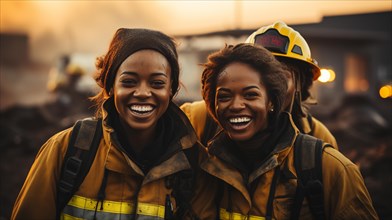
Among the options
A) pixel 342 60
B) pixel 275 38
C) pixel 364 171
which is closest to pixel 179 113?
pixel 275 38

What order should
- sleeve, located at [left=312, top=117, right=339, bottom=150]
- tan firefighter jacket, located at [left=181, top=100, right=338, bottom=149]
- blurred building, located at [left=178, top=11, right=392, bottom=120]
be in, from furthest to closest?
blurred building, located at [left=178, top=11, right=392, bottom=120], sleeve, located at [left=312, top=117, right=339, bottom=150], tan firefighter jacket, located at [left=181, top=100, right=338, bottom=149]

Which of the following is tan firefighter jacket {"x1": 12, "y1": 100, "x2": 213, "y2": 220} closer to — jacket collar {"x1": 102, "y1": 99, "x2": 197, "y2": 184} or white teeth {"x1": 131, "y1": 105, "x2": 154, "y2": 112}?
jacket collar {"x1": 102, "y1": 99, "x2": 197, "y2": 184}

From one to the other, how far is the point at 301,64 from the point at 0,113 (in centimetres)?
1468

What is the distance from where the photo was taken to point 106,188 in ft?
8.97

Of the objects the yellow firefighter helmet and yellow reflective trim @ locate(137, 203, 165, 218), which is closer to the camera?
yellow reflective trim @ locate(137, 203, 165, 218)

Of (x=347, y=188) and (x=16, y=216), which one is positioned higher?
(x=347, y=188)

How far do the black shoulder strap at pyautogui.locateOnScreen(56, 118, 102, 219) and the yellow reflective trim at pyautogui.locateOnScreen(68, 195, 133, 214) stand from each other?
5 cm

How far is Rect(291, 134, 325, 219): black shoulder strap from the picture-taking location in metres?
2.60

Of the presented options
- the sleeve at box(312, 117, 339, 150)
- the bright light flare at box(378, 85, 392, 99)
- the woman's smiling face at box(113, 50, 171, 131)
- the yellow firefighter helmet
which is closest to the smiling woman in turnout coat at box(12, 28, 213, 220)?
the woman's smiling face at box(113, 50, 171, 131)

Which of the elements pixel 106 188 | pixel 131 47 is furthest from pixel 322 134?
pixel 106 188

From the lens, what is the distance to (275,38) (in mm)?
4199

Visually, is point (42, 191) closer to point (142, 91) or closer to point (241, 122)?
point (142, 91)

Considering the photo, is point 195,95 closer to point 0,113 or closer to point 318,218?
point 0,113

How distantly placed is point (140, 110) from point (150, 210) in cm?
68
